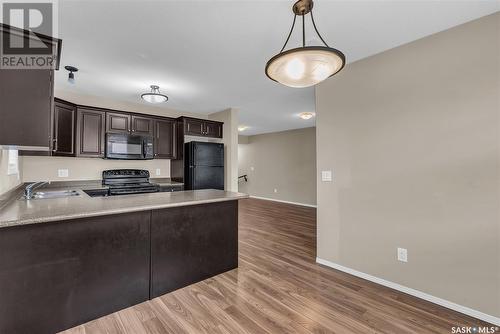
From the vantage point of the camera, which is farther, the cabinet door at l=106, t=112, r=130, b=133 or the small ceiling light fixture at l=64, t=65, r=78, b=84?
the cabinet door at l=106, t=112, r=130, b=133

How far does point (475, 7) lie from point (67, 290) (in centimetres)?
383

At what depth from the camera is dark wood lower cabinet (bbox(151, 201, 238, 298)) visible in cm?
209

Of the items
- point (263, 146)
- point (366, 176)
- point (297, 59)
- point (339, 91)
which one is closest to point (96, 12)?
point (297, 59)

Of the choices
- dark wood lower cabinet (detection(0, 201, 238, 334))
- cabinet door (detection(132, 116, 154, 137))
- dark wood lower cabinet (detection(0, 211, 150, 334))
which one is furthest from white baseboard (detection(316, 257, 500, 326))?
cabinet door (detection(132, 116, 154, 137))

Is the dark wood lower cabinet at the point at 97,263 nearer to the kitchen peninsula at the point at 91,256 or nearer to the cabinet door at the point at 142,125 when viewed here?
the kitchen peninsula at the point at 91,256

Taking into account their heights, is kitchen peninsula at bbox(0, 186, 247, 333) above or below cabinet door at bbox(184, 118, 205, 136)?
below

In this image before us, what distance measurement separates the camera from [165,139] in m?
4.42

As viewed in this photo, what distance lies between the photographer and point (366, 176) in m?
2.47

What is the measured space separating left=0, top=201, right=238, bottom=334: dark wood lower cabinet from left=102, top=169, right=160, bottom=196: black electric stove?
1957mm

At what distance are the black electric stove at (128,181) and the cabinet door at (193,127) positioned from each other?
1207 millimetres

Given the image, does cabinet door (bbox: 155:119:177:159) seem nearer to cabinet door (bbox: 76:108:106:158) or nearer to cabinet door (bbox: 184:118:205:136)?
cabinet door (bbox: 184:118:205:136)

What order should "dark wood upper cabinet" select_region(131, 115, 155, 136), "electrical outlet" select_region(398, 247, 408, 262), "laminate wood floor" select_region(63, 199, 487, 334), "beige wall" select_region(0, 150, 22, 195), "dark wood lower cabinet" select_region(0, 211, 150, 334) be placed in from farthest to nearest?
"dark wood upper cabinet" select_region(131, 115, 155, 136) < "electrical outlet" select_region(398, 247, 408, 262) < "beige wall" select_region(0, 150, 22, 195) < "laminate wood floor" select_region(63, 199, 487, 334) < "dark wood lower cabinet" select_region(0, 211, 150, 334)

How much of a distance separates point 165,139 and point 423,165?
13.5ft

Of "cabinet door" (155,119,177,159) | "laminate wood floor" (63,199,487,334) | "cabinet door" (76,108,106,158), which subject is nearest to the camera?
"laminate wood floor" (63,199,487,334)
